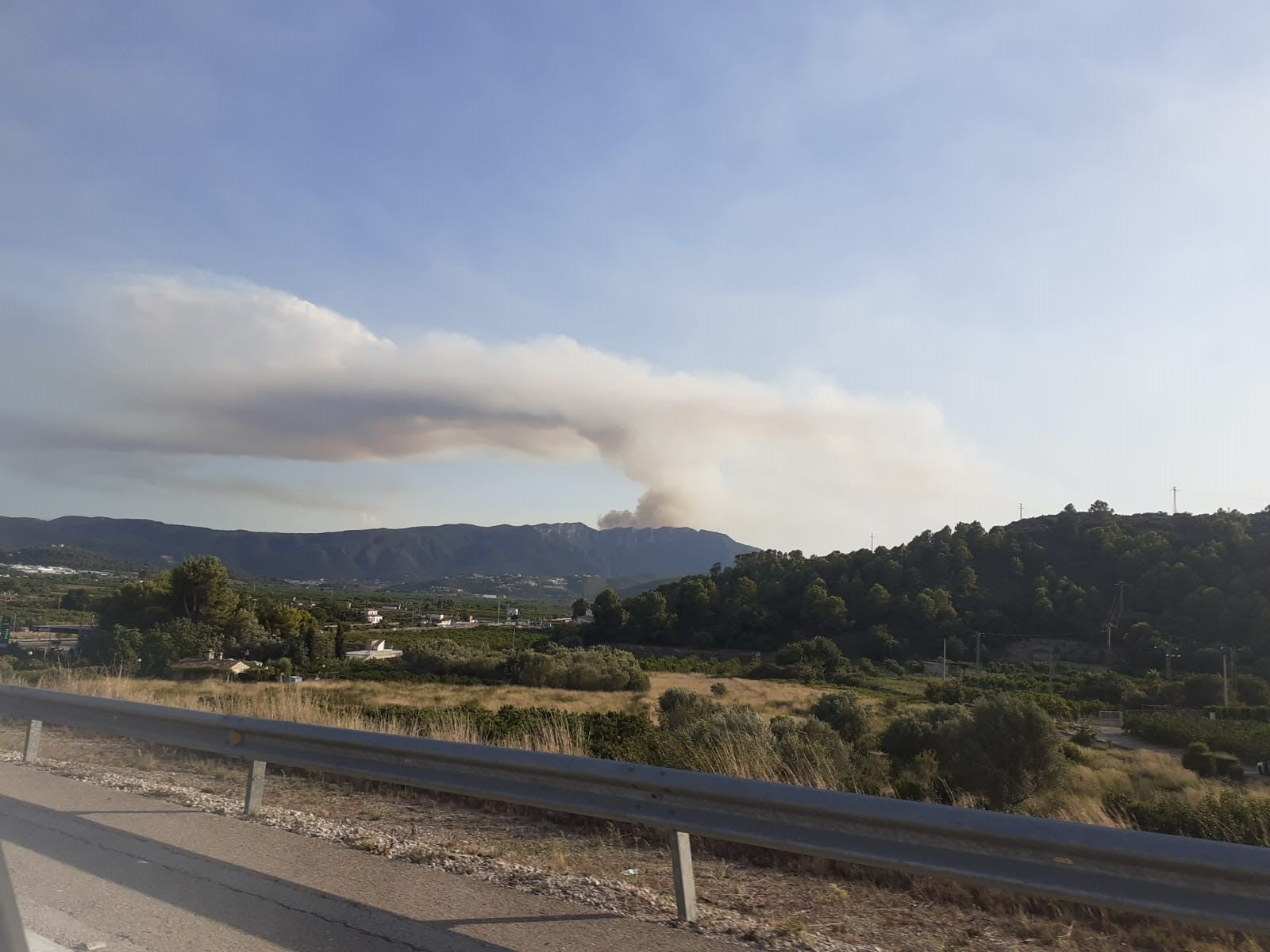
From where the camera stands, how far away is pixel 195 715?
6.77 metres

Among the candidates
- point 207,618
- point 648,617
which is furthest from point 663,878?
point 648,617

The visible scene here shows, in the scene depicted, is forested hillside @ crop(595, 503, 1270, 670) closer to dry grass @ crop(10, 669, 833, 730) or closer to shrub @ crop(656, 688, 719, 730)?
dry grass @ crop(10, 669, 833, 730)

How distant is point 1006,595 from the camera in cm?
8294

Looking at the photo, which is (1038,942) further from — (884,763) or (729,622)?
(729,622)

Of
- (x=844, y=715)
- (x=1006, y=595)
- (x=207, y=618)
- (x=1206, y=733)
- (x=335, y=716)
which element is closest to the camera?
(x=335, y=716)

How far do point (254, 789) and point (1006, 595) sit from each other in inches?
3315

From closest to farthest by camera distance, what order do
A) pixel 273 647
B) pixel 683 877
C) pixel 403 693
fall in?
1. pixel 683 877
2. pixel 403 693
3. pixel 273 647

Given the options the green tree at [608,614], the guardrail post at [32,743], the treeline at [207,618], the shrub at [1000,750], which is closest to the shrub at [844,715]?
the shrub at [1000,750]

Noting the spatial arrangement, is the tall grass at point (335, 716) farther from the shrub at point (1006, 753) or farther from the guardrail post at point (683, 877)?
the shrub at point (1006, 753)

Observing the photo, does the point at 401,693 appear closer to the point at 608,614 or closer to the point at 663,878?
the point at 663,878

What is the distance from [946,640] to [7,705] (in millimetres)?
72220

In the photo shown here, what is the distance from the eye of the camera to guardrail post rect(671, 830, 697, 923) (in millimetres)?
4684

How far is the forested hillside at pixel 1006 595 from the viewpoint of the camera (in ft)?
220

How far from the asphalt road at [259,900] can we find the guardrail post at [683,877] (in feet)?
0.54
